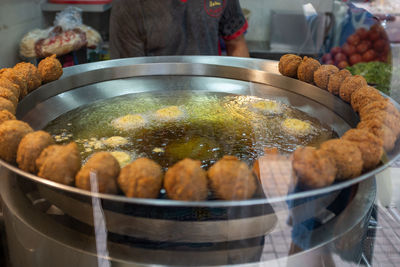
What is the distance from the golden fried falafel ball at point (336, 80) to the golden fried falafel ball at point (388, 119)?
464mm

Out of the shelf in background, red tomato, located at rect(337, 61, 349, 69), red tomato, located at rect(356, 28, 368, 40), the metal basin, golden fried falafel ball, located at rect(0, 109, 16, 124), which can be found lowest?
the metal basin

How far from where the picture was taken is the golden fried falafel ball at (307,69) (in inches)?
78.7

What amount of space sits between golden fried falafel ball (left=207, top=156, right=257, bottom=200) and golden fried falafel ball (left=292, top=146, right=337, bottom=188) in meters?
0.14

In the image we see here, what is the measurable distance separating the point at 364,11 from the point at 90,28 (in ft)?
8.10

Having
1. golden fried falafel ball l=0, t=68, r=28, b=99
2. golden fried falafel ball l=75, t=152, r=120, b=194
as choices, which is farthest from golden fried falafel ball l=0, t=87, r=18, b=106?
Answer: golden fried falafel ball l=75, t=152, r=120, b=194

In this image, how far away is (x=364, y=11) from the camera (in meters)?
1.34

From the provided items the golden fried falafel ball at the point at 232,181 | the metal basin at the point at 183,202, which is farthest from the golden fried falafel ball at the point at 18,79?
the golden fried falafel ball at the point at 232,181

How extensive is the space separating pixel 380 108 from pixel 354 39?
395mm

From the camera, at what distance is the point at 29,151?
3.72ft

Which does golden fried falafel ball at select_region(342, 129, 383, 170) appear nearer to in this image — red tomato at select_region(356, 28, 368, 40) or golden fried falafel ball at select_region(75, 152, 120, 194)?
red tomato at select_region(356, 28, 368, 40)

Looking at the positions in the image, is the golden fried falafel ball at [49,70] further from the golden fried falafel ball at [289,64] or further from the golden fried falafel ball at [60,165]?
the golden fried falafel ball at [289,64]

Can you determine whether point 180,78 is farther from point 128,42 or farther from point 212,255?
point 212,255

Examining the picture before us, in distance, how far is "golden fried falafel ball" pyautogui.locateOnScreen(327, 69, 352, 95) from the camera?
1.86 metres

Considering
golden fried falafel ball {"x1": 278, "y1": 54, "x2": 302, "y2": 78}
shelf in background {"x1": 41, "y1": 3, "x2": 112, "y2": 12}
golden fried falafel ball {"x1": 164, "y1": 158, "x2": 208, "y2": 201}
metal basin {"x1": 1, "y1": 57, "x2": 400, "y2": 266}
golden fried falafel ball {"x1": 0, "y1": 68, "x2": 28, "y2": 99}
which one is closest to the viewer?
golden fried falafel ball {"x1": 164, "y1": 158, "x2": 208, "y2": 201}
